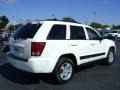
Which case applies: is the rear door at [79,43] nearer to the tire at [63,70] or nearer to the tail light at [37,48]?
the tire at [63,70]

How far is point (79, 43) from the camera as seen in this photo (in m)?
7.37

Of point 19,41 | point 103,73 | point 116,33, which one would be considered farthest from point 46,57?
point 116,33

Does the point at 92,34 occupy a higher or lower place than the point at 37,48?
higher

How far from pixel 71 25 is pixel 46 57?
5.38ft

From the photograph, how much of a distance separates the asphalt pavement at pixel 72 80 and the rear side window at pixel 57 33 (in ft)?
4.32

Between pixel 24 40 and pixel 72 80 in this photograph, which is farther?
pixel 72 80

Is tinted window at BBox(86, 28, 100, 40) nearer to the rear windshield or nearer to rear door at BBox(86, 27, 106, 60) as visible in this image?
rear door at BBox(86, 27, 106, 60)

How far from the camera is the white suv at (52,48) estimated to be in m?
6.22

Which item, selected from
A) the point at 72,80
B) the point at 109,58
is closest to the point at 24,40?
the point at 72,80

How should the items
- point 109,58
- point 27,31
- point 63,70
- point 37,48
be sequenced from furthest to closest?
1. point 109,58
2. point 63,70
3. point 27,31
4. point 37,48

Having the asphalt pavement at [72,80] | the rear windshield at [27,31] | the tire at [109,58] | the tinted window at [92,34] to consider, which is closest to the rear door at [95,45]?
the tinted window at [92,34]

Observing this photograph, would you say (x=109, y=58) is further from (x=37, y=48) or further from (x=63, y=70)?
(x=37, y=48)

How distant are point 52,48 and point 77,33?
147 cm

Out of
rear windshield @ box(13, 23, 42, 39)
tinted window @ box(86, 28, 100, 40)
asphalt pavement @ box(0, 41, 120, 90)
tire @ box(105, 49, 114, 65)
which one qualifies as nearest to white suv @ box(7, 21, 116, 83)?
rear windshield @ box(13, 23, 42, 39)
